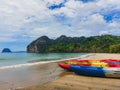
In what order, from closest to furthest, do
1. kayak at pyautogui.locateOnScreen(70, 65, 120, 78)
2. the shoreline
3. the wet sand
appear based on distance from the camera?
the wet sand
the shoreline
kayak at pyautogui.locateOnScreen(70, 65, 120, 78)

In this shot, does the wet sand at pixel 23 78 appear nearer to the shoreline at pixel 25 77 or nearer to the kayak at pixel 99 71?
the shoreline at pixel 25 77

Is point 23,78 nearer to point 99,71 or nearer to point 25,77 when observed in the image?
point 25,77

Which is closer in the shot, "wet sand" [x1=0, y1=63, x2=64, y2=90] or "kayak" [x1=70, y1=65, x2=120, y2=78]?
"wet sand" [x1=0, y1=63, x2=64, y2=90]

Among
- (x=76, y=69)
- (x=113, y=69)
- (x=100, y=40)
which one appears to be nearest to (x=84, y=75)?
(x=76, y=69)

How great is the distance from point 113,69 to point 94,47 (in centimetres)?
13529

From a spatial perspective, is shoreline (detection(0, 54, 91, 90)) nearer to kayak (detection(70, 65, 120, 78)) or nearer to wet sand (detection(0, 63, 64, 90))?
wet sand (detection(0, 63, 64, 90))

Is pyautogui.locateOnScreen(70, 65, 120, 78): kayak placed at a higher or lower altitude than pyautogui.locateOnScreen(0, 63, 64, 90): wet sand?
higher

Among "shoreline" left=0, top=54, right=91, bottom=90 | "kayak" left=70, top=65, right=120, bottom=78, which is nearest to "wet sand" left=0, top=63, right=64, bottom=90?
"shoreline" left=0, top=54, right=91, bottom=90

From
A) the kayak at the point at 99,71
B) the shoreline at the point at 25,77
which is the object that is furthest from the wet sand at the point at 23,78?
the kayak at the point at 99,71

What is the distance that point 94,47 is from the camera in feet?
487

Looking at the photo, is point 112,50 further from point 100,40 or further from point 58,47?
point 58,47

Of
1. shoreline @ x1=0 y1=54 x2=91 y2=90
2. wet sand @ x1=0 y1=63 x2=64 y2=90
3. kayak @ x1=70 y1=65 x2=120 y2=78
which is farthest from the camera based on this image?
kayak @ x1=70 y1=65 x2=120 y2=78

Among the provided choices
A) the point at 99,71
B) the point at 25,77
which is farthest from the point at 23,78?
the point at 99,71

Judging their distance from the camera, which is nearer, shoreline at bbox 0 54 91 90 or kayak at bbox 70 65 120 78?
shoreline at bbox 0 54 91 90
